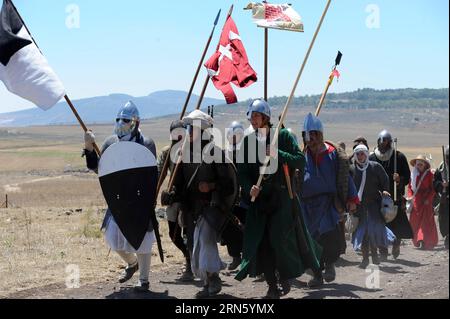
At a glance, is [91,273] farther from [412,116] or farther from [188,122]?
[412,116]

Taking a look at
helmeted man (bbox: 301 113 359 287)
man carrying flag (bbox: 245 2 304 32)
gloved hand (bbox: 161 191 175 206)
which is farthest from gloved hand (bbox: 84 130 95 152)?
man carrying flag (bbox: 245 2 304 32)

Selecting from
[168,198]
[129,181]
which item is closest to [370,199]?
[168,198]

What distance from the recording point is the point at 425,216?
40.3 feet

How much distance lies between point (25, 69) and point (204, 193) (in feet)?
7.42

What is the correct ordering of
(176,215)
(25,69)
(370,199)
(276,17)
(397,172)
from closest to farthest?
(25,69)
(176,215)
(276,17)
(370,199)
(397,172)

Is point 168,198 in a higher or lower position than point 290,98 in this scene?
lower

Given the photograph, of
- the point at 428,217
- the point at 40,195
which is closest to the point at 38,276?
the point at 428,217

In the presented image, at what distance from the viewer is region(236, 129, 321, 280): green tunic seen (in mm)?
7516

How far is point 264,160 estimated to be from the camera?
7.52 meters

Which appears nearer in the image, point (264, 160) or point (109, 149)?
point (264, 160)

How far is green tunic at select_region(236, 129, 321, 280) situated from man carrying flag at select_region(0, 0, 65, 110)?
2.14 metres

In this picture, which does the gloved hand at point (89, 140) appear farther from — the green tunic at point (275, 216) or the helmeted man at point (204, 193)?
the green tunic at point (275, 216)

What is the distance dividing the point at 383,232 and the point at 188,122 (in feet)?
11.7

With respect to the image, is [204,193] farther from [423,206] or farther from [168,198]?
[423,206]
